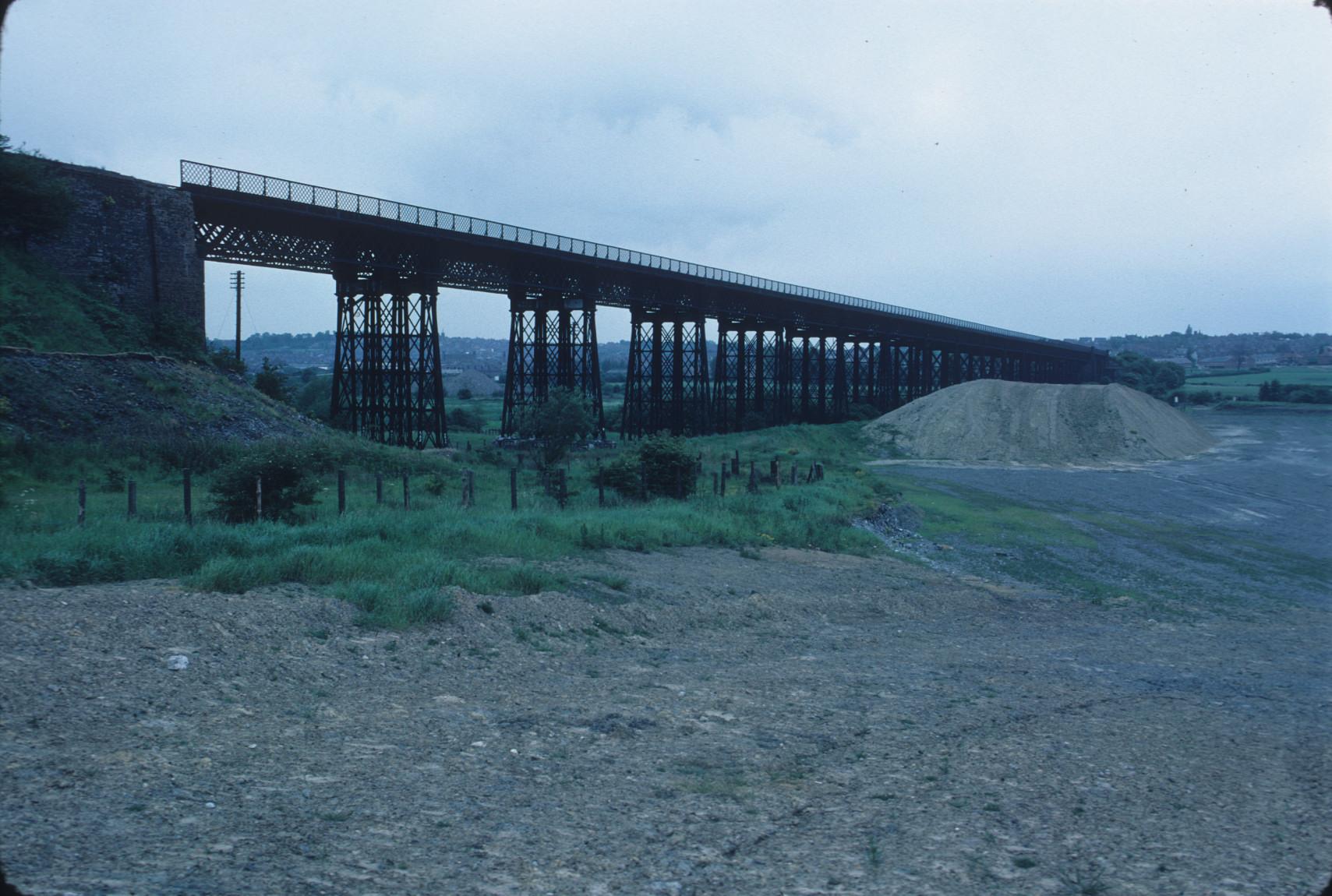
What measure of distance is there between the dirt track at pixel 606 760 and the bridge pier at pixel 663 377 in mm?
39923

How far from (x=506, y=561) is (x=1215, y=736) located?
908 centimetres

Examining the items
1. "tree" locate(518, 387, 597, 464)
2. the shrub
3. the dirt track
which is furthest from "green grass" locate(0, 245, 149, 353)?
the dirt track

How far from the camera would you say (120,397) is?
76.8ft

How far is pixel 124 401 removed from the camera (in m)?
23.4

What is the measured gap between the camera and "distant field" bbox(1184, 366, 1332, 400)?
356 ft

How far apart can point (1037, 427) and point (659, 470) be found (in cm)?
4164

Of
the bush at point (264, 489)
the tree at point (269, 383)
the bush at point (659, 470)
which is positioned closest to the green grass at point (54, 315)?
the tree at point (269, 383)

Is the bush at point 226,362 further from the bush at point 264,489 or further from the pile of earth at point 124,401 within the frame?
the bush at point 264,489

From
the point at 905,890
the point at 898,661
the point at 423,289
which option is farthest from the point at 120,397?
the point at 905,890

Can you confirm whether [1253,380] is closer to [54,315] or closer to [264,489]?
[54,315]

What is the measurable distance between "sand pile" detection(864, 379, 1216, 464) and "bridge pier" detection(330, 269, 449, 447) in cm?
3103

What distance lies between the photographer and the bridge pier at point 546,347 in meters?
43.3

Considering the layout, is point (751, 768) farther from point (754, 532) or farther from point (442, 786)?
point (754, 532)

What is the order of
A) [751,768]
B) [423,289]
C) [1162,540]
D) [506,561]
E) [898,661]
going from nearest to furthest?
[751,768]
[898,661]
[506,561]
[1162,540]
[423,289]
